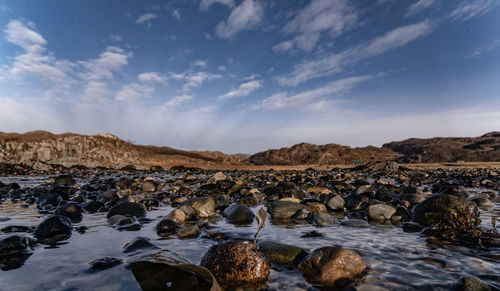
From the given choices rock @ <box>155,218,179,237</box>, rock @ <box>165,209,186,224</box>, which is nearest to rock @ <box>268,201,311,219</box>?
rock @ <box>165,209,186,224</box>

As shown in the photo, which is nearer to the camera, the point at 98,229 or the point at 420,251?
the point at 420,251

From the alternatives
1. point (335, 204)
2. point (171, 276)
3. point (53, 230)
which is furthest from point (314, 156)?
point (171, 276)

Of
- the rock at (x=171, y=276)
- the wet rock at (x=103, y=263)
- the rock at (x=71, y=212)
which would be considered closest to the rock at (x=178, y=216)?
the rock at (x=71, y=212)

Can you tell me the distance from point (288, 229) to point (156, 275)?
3.11 m

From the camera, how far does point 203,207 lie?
683 centimetres

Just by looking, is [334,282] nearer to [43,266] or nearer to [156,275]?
[156,275]

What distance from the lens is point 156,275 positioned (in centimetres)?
278

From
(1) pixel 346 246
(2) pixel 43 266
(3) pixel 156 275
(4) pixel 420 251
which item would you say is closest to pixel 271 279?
(3) pixel 156 275

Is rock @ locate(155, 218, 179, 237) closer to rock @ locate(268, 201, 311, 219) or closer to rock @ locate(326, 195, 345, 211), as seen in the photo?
rock @ locate(268, 201, 311, 219)

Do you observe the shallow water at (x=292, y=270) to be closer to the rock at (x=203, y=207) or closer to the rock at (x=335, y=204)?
the rock at (x=203, y=207)

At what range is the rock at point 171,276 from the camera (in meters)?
2.50

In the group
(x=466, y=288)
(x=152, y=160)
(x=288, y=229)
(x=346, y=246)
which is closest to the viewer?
(x=466, y=288)

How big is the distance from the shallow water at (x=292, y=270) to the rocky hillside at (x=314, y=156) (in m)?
45.1

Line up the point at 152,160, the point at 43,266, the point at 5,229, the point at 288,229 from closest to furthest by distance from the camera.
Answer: the point at 43,266
the point at 5,229
the point at 288,229
the point at 152,160
